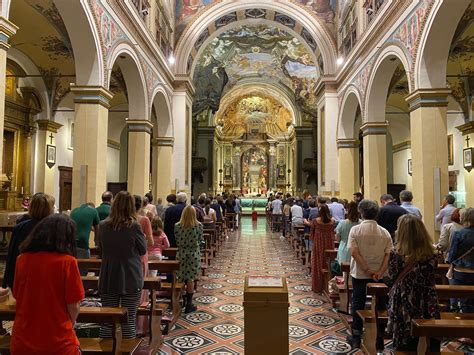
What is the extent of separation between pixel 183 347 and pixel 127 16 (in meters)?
8.95

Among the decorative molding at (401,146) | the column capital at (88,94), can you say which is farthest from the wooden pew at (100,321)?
the decorative molding at (401,146)

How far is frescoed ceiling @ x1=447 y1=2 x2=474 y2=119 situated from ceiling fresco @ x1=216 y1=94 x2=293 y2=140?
16.0 metres

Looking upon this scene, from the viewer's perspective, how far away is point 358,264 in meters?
4.08

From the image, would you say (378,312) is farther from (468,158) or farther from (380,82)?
(468,158)

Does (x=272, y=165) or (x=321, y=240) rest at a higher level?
(x=272, y=165)

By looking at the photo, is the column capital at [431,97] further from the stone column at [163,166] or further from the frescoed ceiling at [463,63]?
the stone column at [163,166]

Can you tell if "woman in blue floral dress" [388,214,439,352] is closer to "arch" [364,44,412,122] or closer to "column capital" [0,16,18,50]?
"column capital" [0,16,18,50]

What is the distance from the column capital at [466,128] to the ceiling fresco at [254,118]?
1568 centimetres

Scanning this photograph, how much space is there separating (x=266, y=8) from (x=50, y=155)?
10.4m

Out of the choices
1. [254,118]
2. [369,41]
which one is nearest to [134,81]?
[369,41]

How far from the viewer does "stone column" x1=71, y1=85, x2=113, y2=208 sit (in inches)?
335

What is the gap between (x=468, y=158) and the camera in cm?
1436

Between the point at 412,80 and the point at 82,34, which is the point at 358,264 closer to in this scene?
the point at 412,80

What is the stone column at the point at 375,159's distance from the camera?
39.1ft
